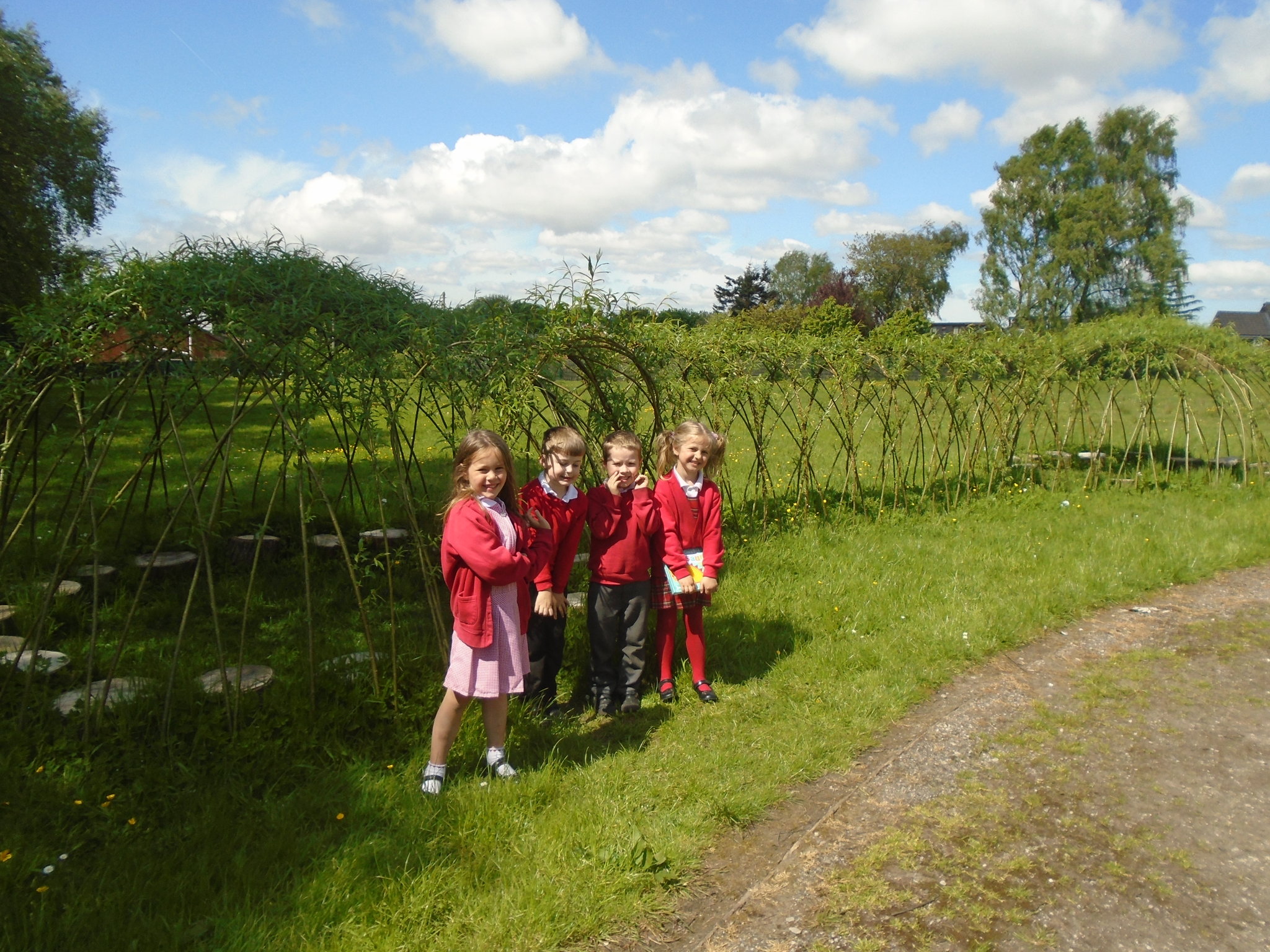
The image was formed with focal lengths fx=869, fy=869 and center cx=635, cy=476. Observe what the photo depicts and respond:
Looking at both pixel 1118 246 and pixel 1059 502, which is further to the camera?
pixel 1118 246

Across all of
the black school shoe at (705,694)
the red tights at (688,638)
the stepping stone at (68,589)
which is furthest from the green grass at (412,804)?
the stepping stone at (68,589)

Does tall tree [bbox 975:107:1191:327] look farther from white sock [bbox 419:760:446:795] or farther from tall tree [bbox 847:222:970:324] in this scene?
white sock [bbox 419:760:446:795]

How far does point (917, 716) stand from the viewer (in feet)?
14.9

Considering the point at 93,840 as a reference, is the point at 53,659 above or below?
above

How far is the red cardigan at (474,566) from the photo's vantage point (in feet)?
11.2

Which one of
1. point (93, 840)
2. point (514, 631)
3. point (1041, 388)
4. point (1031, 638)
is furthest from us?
point (1041, 388)

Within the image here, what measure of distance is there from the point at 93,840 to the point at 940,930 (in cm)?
294

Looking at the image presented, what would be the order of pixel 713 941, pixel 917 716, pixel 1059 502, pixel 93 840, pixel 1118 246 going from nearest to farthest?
pixel 713 941 → pixel 93 840 → pixel 917 716 → pixel 1059 502 → pixel 1118 246

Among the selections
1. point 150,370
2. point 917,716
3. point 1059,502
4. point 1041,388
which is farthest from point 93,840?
point 1041,388

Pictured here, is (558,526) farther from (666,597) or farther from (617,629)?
(666,597)

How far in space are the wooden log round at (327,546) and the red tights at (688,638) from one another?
285 centimetres

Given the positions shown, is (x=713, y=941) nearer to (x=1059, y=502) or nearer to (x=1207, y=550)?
(x=1207, y=550)

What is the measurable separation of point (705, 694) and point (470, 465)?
190cm

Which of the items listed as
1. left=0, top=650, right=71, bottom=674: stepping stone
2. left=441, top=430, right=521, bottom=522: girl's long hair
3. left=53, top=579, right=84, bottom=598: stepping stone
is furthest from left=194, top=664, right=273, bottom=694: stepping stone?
left=53, top=579, right=84, bottom=598: stepping stone
